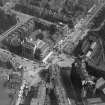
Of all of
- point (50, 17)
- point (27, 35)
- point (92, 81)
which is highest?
point (50, 17)

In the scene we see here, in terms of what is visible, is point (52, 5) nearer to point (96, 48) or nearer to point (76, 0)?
point (76, 0)

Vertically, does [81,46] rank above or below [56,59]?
above

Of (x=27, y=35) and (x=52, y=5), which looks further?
(x=52, y=5)

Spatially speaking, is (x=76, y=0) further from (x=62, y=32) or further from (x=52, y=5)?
(x=62, y=32)

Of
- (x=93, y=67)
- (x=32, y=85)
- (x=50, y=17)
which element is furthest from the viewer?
(x=50, y=17)

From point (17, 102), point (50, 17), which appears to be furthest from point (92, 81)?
point (50, 17)

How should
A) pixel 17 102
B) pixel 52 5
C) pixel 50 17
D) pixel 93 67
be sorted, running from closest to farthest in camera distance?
pixel 17 102 → pixel 93 67 → pixel 50 17 → pixel 52 5

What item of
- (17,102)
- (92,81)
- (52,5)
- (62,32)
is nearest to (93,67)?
(92,81)
